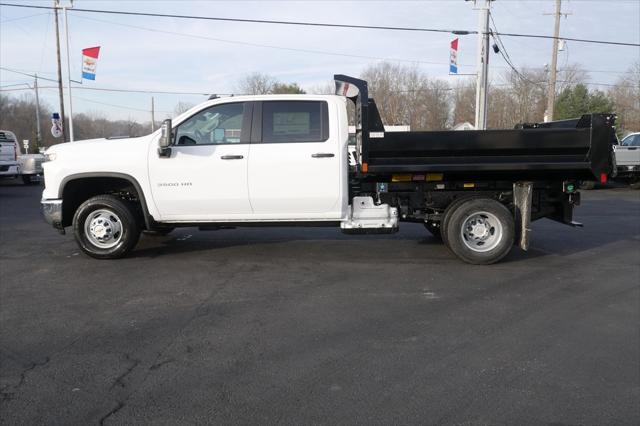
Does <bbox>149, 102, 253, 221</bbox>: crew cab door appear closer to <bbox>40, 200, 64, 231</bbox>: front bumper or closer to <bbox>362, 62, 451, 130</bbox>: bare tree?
<bbox>40, 200, 64, 231</bbox>: front bumper

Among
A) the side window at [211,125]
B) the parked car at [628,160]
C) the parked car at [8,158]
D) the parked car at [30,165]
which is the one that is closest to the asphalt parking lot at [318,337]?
the side window at [211,125]

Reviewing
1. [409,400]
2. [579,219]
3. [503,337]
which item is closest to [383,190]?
[503,337]

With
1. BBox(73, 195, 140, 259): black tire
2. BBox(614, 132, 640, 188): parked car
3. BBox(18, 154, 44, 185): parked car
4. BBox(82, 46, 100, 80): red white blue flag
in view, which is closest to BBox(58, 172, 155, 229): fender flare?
BBox(73, 195, 140, 259): black tire

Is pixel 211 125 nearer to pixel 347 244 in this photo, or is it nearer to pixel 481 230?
pixel 347 244

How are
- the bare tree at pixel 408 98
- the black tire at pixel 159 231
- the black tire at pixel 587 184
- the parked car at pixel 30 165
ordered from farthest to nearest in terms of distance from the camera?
the bare tree at pixel 408 98
the parked car at pixel 30 165
the black tire at pixel 159 231
the black tire at pixel 587 184

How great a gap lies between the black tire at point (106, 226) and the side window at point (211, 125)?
1.23 metres

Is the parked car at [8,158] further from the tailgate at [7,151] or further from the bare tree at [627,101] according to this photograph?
the bare tree at [627,101]

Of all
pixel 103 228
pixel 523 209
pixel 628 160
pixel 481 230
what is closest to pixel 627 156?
pixel 628 160

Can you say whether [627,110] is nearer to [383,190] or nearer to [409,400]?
[383,190]

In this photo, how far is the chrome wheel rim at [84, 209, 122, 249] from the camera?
733 cm

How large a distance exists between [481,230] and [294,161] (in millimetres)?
2675

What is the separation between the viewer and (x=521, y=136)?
687cm

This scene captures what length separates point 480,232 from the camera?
7250 mm

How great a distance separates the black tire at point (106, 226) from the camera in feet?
23.9
